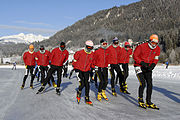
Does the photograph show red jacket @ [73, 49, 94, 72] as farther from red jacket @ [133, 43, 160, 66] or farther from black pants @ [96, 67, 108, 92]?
red jacket @ [133, 43, 160, 66]

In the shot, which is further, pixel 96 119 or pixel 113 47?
pixel 113 47

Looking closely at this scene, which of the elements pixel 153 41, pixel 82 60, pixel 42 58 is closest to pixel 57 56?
pixel 42 58

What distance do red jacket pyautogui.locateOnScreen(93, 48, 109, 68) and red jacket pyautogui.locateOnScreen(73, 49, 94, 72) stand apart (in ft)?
1.74

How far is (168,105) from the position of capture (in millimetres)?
5945

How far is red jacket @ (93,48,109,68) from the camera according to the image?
6.77 meters

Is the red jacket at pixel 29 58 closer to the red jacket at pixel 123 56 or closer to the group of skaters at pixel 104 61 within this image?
the group of skaters at pixel 104 61

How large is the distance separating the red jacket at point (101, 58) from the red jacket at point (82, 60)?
1.74ft

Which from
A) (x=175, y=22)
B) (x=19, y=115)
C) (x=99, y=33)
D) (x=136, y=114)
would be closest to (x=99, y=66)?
(x=136, y=114)

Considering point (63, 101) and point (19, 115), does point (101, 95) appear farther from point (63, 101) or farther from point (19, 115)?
point (19, 115)

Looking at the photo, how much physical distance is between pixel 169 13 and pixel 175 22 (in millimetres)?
28146

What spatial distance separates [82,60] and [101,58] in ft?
2.79

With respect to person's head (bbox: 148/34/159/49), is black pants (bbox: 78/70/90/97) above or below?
below

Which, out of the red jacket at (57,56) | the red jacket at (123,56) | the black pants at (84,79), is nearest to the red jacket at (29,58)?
the red jacket at (57,56)

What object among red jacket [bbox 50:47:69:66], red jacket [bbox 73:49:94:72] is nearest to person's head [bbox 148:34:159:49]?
red jacket [bbox 73:49:94:72]
